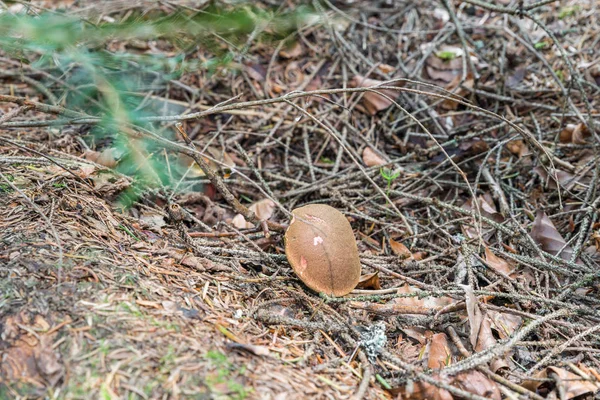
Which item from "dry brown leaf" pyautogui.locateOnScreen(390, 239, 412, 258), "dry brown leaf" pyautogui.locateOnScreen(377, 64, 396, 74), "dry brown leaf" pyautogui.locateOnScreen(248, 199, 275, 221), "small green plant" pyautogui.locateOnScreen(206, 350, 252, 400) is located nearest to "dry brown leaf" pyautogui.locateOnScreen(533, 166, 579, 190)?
"dry brown leaf" pyautogui.locateOnScreen(390, 239, 412, 258)

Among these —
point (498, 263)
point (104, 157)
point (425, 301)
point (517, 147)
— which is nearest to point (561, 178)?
point (517, 147)

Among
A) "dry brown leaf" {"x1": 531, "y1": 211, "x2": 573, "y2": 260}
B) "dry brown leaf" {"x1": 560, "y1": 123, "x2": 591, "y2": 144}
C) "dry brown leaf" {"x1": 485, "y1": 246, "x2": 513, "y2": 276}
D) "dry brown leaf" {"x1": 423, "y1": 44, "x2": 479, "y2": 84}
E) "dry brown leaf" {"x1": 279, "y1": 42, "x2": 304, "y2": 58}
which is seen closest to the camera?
"dry brown leaf" {"x1": 485, "y1": 246, "x2": 513, "y2": 276}

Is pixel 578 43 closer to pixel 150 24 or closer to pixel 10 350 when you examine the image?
pixel 150 24

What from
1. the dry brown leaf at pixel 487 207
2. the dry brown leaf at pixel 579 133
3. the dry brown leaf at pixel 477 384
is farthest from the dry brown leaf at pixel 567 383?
the dry brown leaf at pixel 579 133

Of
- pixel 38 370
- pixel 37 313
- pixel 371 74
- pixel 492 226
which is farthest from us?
pixel 371 74

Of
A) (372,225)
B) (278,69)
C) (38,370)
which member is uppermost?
(278,69)

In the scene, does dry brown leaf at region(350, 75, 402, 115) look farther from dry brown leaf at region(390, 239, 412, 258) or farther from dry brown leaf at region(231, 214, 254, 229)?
dry brown leaf at region(231, 214, 254, 229)

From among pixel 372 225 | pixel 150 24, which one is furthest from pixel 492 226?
pixel 150 24

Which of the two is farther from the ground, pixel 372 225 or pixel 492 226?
pixel 492 226
